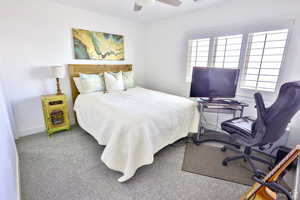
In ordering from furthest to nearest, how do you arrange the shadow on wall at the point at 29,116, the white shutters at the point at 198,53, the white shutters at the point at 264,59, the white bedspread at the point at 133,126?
the white shutters at the point at 198,53
the shadow on wall at the point at 29,116
the white shutters at the point at 264,59
the white bedspread at the point at 133,126

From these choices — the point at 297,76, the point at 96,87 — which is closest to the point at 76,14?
the point at 96,87

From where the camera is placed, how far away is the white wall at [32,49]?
7.66ft

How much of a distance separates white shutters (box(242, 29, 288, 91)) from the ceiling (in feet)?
3.38

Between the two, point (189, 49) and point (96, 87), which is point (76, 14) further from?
point (189, 49)

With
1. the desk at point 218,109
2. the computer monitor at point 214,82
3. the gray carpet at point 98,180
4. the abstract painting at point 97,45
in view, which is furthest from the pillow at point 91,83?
the desk at point 218,109

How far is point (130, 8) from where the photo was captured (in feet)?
9.41

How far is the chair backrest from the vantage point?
1.41 metres

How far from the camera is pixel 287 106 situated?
4.78 ft

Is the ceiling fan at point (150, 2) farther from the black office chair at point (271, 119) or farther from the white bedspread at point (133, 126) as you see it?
the black office chair at point (271, 119)

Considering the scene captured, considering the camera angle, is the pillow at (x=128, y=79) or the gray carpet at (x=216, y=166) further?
the pillow at (x=128, y=79)

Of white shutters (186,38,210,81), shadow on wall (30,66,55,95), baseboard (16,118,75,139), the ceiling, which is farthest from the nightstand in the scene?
white shutters (186,38,210,81)

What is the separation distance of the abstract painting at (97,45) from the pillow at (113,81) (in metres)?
0.53

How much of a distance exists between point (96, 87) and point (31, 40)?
1314 millimetres

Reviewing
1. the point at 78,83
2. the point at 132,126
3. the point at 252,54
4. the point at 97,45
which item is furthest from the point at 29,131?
the point at 252,54
